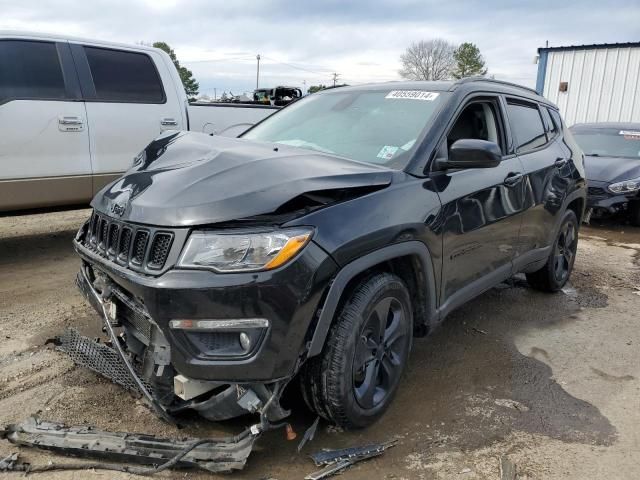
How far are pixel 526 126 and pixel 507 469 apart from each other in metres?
2.81

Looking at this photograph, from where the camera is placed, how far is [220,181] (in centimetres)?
249

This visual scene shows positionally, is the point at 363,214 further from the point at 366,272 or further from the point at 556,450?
the point at 556,450

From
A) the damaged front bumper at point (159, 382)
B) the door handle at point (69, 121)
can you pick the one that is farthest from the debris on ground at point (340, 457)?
the door handle at point (69, 121)

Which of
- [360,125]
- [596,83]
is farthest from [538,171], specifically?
[596,83]

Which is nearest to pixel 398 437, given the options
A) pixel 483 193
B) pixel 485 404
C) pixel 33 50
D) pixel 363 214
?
pixel 485 404

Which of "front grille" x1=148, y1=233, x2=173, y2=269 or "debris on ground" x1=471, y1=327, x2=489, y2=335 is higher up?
"front grille" x1=148, y1=233, x2=173, y2=269

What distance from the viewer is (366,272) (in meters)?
2.74

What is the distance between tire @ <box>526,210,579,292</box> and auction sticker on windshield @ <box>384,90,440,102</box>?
2.15m

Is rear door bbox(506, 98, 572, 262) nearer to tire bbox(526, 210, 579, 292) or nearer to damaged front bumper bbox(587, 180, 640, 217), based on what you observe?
tire bbox(526, 210, 579, 292)

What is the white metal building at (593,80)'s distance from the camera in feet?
48.0

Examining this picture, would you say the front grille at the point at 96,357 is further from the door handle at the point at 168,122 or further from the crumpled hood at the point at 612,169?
the crumpled hood at the point at 612,169

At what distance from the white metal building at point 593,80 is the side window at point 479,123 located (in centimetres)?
1294

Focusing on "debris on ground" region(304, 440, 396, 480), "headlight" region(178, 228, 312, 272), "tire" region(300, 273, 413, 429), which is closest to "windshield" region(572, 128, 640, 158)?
"tire" region(300, 273, 413, 429)

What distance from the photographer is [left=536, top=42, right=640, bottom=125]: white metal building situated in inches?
576
